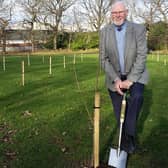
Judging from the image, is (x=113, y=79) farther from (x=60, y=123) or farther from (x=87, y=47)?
(x=87, y=47)

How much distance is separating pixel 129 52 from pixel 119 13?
0.56m

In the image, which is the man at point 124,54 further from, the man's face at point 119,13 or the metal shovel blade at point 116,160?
the metal shovel blade at point 116,160

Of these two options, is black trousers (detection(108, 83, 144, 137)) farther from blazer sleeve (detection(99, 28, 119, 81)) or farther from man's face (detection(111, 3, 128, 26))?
man's face (detection(111, 3, 128, 26))

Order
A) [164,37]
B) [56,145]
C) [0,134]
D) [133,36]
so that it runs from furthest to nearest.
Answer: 1. [164,37]
2. [0,134]
3. [56,145]
4. [133,36]

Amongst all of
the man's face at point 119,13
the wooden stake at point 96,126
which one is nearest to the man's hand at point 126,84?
the wooden stake at point 96,126

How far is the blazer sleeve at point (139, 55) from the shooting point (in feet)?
19.7

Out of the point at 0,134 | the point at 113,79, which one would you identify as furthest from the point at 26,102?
the point at 113,79

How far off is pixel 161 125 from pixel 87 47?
71189 mm

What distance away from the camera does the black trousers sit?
6289 mm

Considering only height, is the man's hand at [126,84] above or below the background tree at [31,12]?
below

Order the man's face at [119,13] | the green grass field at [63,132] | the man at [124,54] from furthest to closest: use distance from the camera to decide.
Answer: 1. the green grass field at [63,132]
2. the man at [124,54]
3. the man's face at [119,13]

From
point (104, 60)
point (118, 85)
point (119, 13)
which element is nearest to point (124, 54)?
point (104, 60)

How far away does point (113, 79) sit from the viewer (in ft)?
20.1

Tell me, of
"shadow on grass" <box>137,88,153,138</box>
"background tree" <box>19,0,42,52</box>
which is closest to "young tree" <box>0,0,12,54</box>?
"background tree" <box>19,0,42,52</box>
